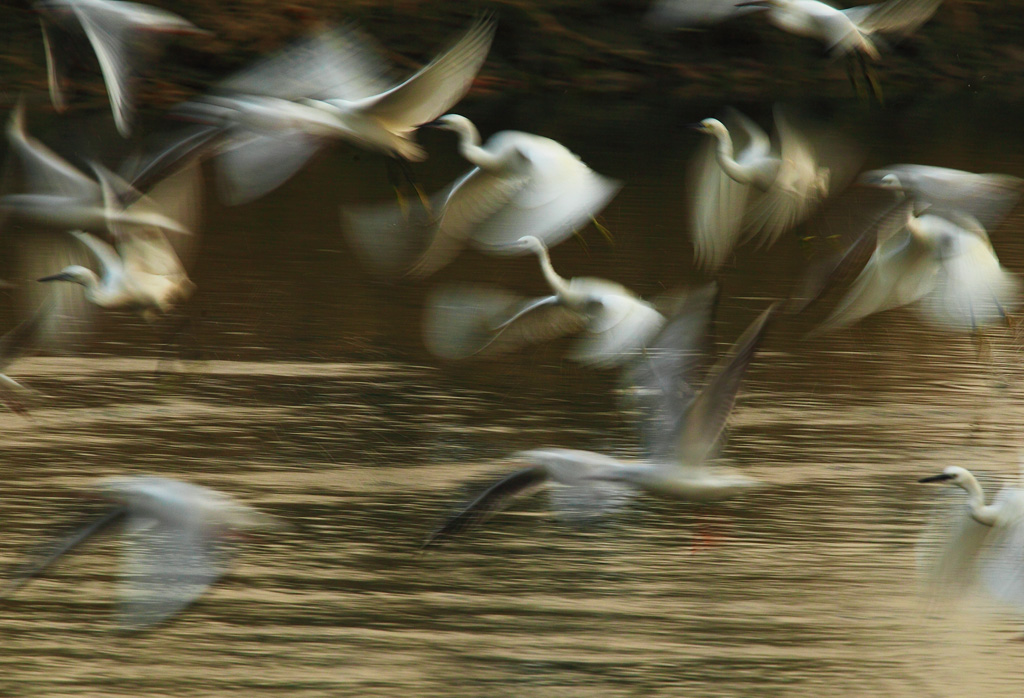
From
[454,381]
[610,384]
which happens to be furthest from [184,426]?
[610,384]

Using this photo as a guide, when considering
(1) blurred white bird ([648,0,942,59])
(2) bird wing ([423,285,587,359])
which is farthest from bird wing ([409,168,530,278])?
(1) blurred white bird ([648,0,942,59])

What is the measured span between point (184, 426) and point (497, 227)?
202cm

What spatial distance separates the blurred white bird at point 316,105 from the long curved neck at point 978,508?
2.75 meters

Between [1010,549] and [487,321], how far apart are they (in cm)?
446

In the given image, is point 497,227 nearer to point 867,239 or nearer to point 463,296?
point 867,239

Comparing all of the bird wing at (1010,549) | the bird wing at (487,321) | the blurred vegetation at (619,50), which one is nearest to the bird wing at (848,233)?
the bird wing at (1010,549)

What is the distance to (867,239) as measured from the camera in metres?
7.35

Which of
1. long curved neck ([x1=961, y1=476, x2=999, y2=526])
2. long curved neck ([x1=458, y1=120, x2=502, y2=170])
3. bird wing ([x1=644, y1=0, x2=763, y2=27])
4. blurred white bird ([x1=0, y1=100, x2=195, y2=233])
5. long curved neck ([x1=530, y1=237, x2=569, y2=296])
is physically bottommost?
long curved neck ([x1=961, y1=476, x2=999, y2=526])

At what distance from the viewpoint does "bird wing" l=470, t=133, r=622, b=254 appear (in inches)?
317

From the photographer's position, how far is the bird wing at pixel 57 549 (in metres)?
5.67

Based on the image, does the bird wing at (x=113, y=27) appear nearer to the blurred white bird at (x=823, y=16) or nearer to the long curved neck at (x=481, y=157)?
the long curved neck at (x=481, y=157)

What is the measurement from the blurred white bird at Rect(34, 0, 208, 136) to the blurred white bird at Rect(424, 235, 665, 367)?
84.1 inches

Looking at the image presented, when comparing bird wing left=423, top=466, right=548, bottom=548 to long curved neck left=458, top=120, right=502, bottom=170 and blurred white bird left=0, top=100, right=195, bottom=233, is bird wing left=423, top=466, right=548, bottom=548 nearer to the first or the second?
long curved neck left=458, top=120, right=502, bottom=170

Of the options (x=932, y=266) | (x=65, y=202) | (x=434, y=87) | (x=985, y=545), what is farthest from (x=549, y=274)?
(x=985, y=545)
